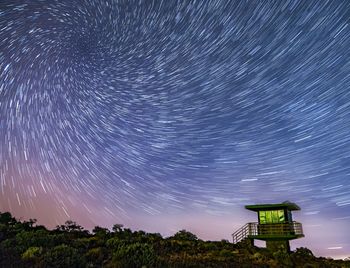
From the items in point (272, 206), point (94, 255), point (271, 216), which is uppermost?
point (272, 206)

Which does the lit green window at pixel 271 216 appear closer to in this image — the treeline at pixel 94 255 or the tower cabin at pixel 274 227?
the tower cabin at pixel 274 227

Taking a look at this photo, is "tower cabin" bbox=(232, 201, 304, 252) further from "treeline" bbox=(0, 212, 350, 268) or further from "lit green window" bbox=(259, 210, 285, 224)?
"treeline" bbox=(0, 212, 350, 268)

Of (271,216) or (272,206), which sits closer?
(272,206)

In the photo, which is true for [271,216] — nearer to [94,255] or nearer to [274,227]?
[274,227]

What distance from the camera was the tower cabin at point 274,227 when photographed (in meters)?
31.1

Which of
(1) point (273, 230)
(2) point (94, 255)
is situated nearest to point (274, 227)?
(1) point (273, 230)

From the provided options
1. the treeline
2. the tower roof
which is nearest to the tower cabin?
the tower roof

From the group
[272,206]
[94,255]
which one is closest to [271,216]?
[272,206]

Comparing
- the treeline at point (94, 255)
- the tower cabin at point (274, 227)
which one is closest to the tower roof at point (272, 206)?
the tower cabin at point (274, 227)

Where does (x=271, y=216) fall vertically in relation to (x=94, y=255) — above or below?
above

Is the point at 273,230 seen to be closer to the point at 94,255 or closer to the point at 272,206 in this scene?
the point at 272,206

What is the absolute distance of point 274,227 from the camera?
106 ft

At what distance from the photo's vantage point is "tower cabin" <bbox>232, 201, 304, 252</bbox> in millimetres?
31062

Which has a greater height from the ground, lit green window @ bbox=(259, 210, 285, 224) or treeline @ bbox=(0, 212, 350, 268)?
lit green window @ bbox=(259, 210, 285, 224)
